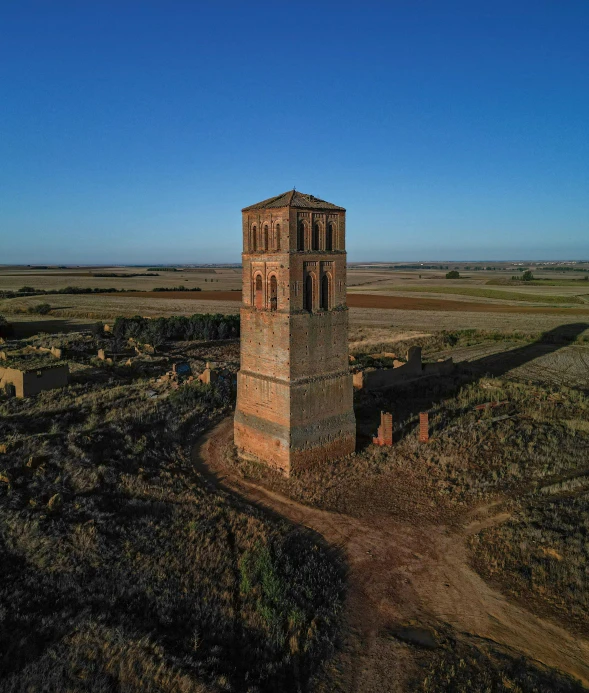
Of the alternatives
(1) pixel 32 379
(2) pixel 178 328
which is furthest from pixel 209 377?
(2) pixel 178 328

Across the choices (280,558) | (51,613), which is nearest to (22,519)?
(51,613)

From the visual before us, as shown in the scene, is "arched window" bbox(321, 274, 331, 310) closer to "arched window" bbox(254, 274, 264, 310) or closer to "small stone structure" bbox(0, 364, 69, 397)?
"arched window" bbox(254, 274, 264, 310)

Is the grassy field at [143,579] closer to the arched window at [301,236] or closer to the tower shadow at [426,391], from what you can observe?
the tower shadow at [426,391]

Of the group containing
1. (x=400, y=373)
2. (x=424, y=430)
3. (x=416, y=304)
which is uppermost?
(x=416, y=304)

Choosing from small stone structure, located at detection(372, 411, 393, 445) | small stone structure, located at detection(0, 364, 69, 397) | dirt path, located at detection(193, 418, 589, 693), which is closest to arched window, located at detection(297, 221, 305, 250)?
small stone structure, located at detection(372, 411, 393, 445)

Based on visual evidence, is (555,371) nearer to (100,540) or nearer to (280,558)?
(280,558)

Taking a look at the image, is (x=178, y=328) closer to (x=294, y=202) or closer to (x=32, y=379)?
(x=32, y=379)
